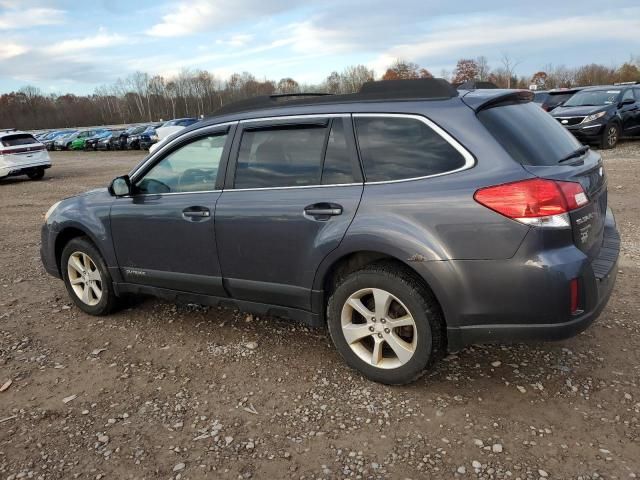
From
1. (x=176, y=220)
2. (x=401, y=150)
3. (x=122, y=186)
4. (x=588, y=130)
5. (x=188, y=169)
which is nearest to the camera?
(x=401, y=150)

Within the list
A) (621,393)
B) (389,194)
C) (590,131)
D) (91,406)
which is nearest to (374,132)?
(389,194)

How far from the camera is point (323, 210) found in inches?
125

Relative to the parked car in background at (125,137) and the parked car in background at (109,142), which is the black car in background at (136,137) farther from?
the parked car in background at (109,142)

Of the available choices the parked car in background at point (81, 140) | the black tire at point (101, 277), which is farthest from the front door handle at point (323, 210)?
the parked car in background at point (81, 140)

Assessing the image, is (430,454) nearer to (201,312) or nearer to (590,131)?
(201,312)

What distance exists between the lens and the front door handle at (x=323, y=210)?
10.3 ft

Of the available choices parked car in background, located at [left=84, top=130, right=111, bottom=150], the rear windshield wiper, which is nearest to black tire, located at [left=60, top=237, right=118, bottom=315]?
the rear windshield wiper

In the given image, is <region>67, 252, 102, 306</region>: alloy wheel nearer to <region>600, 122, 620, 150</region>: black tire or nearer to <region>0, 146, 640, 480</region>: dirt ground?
<region>0, 146, 640, 480</region>: dirt ground

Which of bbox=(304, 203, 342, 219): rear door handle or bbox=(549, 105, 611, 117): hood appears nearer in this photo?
bbox=(304, 203, 342, 219): rear door handle

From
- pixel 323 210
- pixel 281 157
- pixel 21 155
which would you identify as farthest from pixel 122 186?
pixel 21 155

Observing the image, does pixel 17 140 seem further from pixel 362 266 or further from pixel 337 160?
pixel 362 266

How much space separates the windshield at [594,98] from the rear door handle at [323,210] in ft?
46.1

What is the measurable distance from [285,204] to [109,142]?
35.6 meters

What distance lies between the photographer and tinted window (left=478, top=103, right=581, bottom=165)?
286cm
